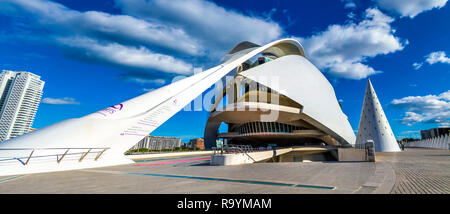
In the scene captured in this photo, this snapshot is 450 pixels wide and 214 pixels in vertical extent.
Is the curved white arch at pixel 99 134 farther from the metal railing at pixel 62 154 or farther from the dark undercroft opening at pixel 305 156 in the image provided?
the dark undercroft opening at pixel 305 156

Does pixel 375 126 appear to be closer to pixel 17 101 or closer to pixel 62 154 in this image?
pixel 62 154

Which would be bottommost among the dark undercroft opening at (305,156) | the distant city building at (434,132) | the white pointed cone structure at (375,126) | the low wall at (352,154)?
the dark undercroft opening at (305,156)

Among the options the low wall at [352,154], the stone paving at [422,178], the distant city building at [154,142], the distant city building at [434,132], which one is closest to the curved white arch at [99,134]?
the stone paving at [422,178]

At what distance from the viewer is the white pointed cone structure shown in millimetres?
18356

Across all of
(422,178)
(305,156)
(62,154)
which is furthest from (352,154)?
(62,154)

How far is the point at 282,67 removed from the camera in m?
28.6

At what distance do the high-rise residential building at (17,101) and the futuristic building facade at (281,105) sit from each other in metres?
48.0

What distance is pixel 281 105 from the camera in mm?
26625

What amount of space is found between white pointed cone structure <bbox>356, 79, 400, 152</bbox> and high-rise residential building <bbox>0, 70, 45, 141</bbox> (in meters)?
67.8

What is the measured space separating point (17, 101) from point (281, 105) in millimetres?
61765

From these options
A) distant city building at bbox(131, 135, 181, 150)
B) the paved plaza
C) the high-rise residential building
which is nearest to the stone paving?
the paved plaza

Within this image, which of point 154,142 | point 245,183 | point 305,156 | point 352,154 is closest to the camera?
point 245,183

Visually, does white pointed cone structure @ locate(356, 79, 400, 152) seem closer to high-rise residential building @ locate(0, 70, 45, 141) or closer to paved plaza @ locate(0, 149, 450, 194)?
paved plaza @ locate(0, 149, 450, 194)

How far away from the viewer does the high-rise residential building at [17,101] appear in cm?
4369
